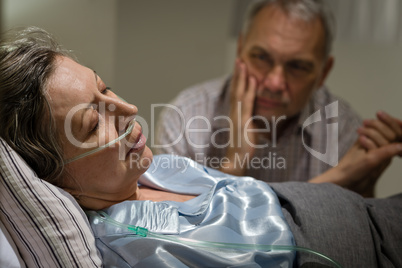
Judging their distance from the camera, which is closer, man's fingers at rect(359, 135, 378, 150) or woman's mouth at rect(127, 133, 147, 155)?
woman's mouth at rect(127, 133, 147, 155)

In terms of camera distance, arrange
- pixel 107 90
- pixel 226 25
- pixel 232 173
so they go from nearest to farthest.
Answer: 1. pixel 107 90
2. pixel 232 173
3. pixel 226 25

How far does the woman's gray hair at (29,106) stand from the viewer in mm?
841

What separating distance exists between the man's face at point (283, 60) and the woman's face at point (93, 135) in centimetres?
63

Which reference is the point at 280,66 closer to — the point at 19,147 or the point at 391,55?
the point at 391,55

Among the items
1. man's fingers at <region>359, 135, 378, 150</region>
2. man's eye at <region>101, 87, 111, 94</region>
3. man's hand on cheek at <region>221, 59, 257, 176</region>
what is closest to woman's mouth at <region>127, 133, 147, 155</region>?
man's eye at <region>101, 87, 111, 94</region>

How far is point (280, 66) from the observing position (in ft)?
4.95

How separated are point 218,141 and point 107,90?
0.54 meters

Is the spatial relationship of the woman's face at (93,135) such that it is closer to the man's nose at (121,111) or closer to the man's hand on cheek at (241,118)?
the man's nose at (121,111)

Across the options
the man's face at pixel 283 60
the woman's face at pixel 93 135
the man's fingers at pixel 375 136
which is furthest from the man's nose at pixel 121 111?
the man's fingers at pixel 375 136

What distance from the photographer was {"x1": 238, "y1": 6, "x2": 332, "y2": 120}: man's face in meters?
1.50

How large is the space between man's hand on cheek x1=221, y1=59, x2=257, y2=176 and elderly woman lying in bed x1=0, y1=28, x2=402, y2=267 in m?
0.22

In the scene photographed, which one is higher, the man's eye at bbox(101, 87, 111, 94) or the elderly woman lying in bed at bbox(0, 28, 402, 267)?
the man's eye at bbox(101, 87, 111, 94)

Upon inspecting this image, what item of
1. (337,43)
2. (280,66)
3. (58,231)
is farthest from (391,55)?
(58,231)

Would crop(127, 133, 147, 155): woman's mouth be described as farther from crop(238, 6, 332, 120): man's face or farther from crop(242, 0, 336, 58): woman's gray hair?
crop(242, 0, 336, 58): woman's gray hair
